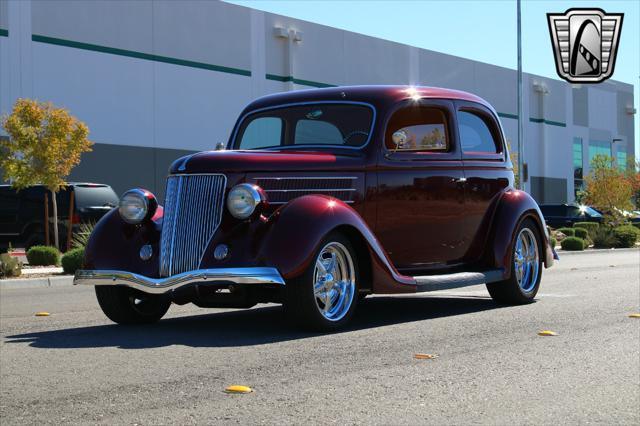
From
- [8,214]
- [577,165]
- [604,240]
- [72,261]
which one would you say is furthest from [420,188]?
[577,165]

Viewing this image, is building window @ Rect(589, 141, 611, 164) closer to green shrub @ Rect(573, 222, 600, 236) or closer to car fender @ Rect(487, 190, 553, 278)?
green shrub @ Rect(573, 222, 600, 236)

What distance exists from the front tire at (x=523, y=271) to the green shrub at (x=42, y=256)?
11.9 m

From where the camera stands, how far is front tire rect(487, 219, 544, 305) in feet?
31.2

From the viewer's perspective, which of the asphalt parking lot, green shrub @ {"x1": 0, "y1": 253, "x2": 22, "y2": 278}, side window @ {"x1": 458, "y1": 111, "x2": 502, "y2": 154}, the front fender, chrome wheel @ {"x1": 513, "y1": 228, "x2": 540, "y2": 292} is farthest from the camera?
green shrub @ {"x1": 0, "y1": 253, "x2": 22, "y2": 278}

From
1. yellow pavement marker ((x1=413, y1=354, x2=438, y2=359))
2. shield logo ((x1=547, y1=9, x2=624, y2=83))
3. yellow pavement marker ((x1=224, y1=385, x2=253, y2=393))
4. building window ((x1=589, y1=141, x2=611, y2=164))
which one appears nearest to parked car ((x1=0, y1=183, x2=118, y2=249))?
shield logo ((x1=547, y1=9, x2=624, y2=83))

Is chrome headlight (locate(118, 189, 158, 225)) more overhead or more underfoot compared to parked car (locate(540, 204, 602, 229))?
more overhead

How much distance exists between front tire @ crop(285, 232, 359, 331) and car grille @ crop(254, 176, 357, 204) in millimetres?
535

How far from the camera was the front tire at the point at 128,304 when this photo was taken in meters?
7.98

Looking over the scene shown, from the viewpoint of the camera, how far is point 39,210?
22188 mm

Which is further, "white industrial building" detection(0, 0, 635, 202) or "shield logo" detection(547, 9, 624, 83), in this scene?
"white industrial building" detection(0, 0, 635, 202)

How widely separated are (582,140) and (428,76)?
2098cm

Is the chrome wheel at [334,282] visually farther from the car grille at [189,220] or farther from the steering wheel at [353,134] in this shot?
the steering wheel at [353,134]

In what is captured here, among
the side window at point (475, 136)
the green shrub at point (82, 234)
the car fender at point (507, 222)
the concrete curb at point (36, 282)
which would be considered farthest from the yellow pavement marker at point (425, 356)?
the green shrub at point (82, 234)

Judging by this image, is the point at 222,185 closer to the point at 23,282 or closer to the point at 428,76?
the point at 23,282
